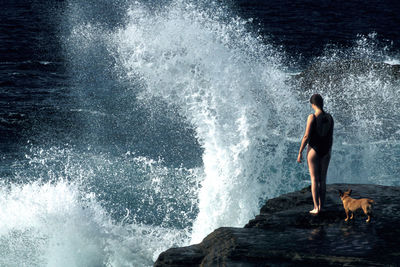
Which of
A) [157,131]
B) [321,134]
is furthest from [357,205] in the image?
[157,131]

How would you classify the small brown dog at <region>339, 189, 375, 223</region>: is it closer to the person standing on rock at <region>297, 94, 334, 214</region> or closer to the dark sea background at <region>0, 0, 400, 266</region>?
the person standing on rock at <region>297, 94, 334, 214</region>

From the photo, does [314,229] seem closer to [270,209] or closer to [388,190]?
[270,209]

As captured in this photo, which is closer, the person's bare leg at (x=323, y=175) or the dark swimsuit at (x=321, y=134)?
the dark swimsuit at (x=321, y=134)

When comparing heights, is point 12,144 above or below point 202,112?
below

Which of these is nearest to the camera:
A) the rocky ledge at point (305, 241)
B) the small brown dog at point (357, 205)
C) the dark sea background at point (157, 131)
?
the rocky ledge at point (305, 241)

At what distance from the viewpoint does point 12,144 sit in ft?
61.9

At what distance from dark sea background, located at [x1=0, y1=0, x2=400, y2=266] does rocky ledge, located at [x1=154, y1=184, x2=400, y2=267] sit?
4143 millimetres

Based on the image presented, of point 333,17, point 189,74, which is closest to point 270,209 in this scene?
point 189,74

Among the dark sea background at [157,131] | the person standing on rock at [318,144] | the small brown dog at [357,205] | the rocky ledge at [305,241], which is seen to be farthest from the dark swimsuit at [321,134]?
the dark sea background at [157,131]

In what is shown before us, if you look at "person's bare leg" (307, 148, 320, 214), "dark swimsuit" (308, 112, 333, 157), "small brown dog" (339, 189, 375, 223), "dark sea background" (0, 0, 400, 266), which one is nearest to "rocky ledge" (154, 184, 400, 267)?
"small brown dog" (339, 189, 375, 223)

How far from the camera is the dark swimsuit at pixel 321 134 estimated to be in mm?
8344

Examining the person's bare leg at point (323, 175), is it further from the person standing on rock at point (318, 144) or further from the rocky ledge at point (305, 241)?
the rocky ledge at point (305, 241)

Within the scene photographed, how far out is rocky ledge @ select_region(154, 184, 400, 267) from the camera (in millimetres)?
7156

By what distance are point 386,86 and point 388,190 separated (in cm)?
1342
